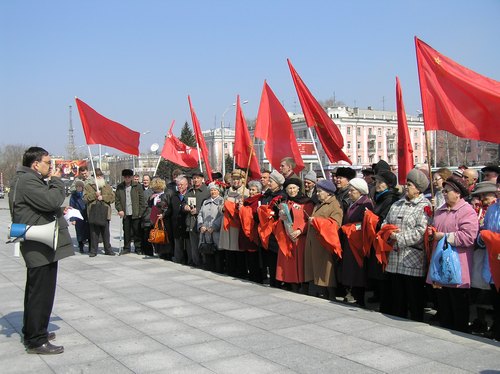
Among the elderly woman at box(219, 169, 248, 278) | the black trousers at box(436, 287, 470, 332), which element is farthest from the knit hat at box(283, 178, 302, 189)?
the black trousers at box(436, 287, 470, 332)

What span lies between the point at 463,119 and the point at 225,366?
4.14 metres

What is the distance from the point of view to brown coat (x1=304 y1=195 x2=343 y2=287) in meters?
7.61

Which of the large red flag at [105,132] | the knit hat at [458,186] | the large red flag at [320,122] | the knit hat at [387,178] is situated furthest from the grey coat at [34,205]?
the large red flag at [105,132]

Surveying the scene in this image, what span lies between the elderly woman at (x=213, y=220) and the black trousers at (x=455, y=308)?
4.51m

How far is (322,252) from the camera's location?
7738 mm

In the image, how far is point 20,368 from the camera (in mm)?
5105

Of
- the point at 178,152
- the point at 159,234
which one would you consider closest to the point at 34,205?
the point at 159,234

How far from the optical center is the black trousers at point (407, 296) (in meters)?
6.57

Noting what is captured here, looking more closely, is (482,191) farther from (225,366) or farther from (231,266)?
(231,266)

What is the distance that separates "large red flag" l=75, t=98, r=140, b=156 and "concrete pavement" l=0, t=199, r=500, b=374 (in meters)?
4.43

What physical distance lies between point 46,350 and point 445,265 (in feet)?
13.4

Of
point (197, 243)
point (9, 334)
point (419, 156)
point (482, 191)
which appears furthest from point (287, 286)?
point (419, 156)

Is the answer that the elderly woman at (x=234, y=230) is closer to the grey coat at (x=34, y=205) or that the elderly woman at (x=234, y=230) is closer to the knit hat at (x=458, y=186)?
the knit hat at (x=458, y=186)

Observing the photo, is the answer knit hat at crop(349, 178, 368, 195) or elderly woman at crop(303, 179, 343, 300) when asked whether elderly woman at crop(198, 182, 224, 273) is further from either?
knit hat at crop(349, 178, 368, 195)
